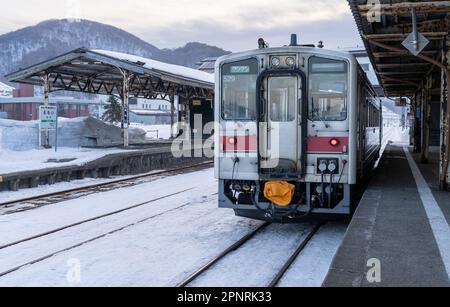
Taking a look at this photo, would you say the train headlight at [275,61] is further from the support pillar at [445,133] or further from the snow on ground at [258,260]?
the support pillar at [445,133]

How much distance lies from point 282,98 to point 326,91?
27.2 inches

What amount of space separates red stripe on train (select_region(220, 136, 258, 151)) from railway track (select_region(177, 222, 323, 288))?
1.42 meters

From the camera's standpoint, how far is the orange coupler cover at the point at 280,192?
309 inches

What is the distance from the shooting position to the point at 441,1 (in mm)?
8273

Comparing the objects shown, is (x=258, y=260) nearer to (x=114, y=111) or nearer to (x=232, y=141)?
(x=232, y=141)

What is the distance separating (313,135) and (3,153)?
16.7 m

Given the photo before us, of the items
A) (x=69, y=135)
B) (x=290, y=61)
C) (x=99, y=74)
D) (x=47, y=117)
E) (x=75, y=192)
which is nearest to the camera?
(x=290, y=61)

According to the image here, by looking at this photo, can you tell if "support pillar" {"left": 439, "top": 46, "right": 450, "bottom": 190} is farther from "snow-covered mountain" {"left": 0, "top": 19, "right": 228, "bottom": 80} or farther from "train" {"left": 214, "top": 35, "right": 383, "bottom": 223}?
"snow-covered mountain" {"left": 0, "top": 19, "right": 228, "bottom": 80}

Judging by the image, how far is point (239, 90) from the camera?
8.34 m

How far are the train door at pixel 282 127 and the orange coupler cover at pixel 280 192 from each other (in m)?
0.14

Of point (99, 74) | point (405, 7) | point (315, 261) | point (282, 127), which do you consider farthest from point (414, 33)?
point (99, 74)

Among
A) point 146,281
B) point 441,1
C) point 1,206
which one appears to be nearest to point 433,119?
point 441,1
